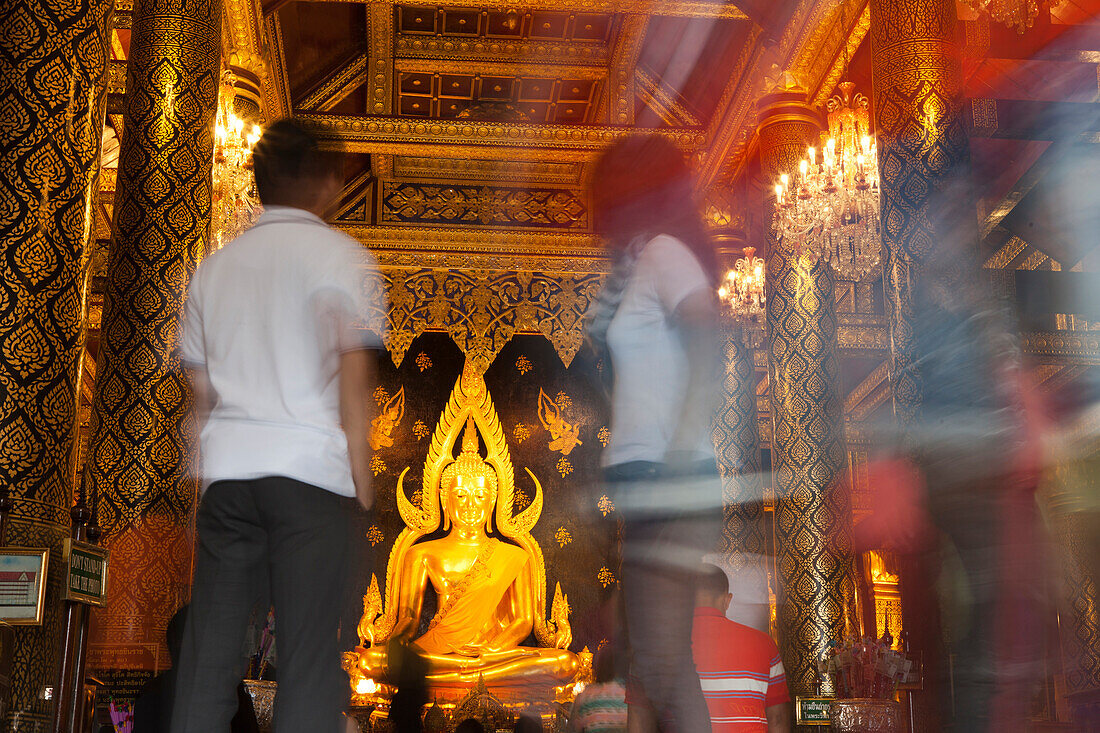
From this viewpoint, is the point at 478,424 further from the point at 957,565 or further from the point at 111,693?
the point at 957,565

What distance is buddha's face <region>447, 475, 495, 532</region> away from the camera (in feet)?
34.0

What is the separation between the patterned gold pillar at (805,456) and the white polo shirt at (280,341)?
Result: 5113 mm

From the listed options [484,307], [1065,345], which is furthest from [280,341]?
[1065,345]

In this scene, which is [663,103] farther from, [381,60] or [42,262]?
[42,262]

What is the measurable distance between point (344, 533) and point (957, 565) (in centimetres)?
141

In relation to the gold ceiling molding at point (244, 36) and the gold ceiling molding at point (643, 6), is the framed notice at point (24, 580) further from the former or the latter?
the gold ceiling molding at point (643, 6)

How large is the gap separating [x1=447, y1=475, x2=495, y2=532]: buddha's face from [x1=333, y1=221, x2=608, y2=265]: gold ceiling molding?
2.27 metres

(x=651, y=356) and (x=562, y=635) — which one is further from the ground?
(x=651, y=356)

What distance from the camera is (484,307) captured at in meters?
10.8

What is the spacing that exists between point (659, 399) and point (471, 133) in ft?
23.8

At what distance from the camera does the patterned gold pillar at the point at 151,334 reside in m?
4.92

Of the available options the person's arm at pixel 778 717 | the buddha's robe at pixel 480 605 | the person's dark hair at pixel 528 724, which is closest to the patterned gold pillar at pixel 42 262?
the person's arm at pixel 778 717

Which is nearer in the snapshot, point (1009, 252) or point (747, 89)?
point (747, 89)

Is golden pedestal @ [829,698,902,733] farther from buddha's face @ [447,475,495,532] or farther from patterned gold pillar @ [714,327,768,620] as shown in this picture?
buddha's face @ [447,475,495,532]
